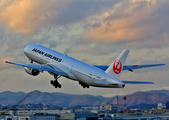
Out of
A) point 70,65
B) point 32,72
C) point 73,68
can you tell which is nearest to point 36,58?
point 32,72

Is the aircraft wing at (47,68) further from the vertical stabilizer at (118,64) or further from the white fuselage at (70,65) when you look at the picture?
the vertical stabilizer at (118,64)

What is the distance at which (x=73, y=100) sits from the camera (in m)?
110

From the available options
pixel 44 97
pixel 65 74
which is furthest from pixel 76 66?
pixel 44 97

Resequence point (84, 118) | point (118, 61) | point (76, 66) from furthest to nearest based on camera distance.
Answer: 1. point (84, 118)
2. point (76, 66)
3. point (118, 61)

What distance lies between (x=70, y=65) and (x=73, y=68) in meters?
1.24

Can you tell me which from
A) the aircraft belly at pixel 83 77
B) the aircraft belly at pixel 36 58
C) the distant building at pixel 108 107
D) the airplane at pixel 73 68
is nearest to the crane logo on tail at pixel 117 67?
the airplane at pixel 73 68

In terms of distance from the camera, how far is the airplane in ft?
171

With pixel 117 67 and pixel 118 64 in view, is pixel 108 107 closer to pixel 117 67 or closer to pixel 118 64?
pixel 117 67

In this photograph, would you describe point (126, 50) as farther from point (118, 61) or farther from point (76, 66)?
point (76, 66)

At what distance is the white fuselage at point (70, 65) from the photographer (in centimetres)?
5312

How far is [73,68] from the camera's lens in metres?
58.4

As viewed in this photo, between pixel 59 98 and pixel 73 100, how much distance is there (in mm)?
7719

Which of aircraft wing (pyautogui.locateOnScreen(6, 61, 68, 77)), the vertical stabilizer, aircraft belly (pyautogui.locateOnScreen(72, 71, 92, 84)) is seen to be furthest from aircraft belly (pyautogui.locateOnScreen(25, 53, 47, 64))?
the vertical stabilizer

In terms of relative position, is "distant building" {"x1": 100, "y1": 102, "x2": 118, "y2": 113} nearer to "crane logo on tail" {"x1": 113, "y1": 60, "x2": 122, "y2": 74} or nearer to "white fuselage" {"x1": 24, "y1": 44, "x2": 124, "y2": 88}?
"white fuselage" {"x1": 24, "y1": 44, "x2": 124, "y2": 88}
